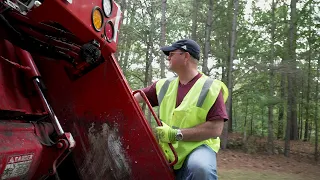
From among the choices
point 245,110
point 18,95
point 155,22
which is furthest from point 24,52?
point 245,110

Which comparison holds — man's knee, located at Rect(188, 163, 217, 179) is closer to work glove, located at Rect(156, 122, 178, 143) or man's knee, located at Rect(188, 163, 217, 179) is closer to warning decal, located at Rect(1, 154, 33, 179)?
work glove, located at Rect(156, 122, 178, 143)

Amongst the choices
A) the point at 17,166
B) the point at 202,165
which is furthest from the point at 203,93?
the point at 17,166

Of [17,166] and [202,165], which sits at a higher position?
[17,166]

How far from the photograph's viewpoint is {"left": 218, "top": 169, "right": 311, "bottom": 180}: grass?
26.7 ft

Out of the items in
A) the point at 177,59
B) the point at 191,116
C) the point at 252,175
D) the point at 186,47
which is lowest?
the point at 252,175

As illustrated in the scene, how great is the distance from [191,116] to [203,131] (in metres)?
0.16

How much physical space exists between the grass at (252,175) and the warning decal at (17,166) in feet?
21.5

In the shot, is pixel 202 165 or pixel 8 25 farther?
pixel 202 165

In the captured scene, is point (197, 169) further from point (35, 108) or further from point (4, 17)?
point (4, 17)

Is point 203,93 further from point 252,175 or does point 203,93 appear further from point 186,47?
point 252,175

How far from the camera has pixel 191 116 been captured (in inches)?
104

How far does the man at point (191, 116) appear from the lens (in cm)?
247

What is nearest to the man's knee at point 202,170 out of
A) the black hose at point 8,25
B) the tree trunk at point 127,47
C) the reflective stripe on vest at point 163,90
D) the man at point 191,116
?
the man at point 191,116

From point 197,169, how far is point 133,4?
635 inches
